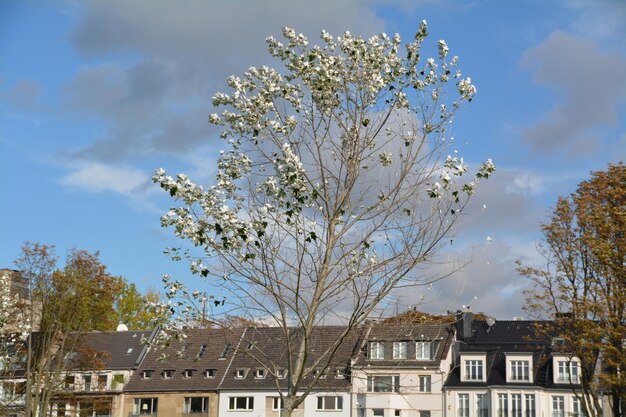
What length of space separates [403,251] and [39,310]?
4893 centimetres

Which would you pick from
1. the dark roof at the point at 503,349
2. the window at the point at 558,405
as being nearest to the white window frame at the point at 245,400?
the dark roof at the point at 503,349

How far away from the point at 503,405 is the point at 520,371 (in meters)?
3.07

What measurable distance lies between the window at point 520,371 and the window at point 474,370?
2.67 meters

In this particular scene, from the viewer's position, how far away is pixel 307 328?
17578 mm

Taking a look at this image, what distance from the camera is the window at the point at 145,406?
81.4 m

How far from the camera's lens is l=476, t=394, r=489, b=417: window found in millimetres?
73375

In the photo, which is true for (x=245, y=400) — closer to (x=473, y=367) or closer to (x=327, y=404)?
(x=327, y=404)

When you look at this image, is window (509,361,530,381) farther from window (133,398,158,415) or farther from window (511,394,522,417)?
window (133,398,158,415)

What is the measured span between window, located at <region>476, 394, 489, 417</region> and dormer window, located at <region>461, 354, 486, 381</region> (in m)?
1.50

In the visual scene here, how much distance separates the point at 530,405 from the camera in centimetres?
7206

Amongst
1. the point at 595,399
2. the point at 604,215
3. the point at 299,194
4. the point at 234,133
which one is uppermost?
the point at 604,215

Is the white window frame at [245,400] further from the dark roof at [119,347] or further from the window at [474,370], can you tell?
the window at [474,370]

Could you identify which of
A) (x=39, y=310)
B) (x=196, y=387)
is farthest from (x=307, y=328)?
(x=196, y=387)

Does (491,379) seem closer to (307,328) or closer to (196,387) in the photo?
(196,387)
